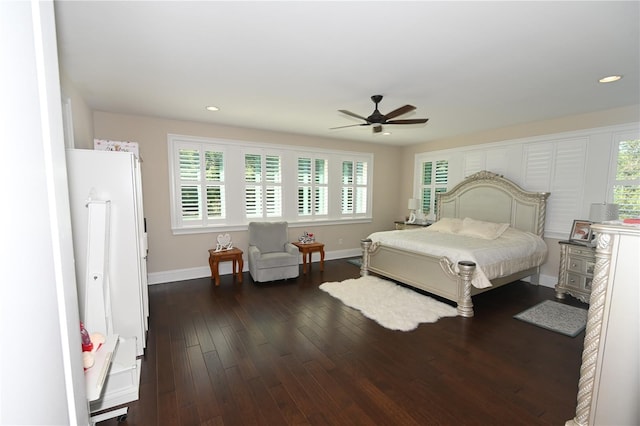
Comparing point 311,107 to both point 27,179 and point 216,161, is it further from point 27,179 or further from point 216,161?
point 27,179

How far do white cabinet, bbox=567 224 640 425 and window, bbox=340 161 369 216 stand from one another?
4952 millimetres

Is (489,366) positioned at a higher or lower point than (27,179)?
lower

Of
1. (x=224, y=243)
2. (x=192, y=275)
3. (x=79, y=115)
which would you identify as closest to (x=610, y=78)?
(x=224, y=243)

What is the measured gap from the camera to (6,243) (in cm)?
60

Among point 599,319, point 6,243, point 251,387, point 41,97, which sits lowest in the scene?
point 251,387

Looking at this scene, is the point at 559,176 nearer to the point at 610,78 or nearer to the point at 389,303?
the point at 610,78

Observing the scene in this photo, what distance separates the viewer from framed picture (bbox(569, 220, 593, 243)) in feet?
12.9

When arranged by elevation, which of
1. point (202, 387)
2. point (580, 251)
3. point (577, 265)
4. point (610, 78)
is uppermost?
point (610, 78)

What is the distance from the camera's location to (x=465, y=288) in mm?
3398

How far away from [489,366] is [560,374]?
1.80ft

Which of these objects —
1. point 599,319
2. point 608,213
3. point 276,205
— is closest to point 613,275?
point 599,319

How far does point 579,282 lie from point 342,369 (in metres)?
3.77

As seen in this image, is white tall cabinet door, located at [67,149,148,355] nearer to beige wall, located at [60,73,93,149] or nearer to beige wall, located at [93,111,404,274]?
beige wall, located at [60,73,93,149]

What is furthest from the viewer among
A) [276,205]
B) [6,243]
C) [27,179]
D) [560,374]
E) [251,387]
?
[276,205]
